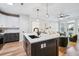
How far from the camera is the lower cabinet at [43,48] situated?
176 centimetres

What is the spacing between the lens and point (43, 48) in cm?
192

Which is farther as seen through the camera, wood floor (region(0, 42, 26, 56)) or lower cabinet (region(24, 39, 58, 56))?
wood floor (region(0, 42, 26, 56))

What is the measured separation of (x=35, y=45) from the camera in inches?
69.4

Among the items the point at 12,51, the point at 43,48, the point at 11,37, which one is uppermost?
the point at 43,48

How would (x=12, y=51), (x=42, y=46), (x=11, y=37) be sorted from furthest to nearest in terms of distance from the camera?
(x=11, y=37)
(x=12, y=51)
(x=42, y=46)

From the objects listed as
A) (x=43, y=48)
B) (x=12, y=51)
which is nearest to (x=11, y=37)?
(x=12, y=51)

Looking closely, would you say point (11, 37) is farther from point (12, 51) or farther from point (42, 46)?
point (42, 46)

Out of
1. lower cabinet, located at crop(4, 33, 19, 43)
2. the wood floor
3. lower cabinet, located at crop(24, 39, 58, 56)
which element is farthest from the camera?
lower cabinet, located at crop(4, 33, 19, 43)

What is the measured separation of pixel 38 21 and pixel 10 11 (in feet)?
8.10

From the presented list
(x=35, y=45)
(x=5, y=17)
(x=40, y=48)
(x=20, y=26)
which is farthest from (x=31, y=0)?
(x=20, y=26)

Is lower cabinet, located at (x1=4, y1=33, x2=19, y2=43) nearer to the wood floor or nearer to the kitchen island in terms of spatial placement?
the wood floor

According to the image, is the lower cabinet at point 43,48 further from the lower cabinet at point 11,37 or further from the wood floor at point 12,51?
the lower cabinet at point 11,37

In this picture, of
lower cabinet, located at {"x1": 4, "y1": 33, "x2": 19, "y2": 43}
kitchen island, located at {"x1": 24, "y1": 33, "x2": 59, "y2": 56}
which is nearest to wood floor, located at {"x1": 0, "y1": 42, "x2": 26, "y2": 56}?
kitchen island, located at {"x1": 24, "y1": 33, "x2": 59, "y2": 56}

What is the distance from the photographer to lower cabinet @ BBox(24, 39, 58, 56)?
176 centimetres
